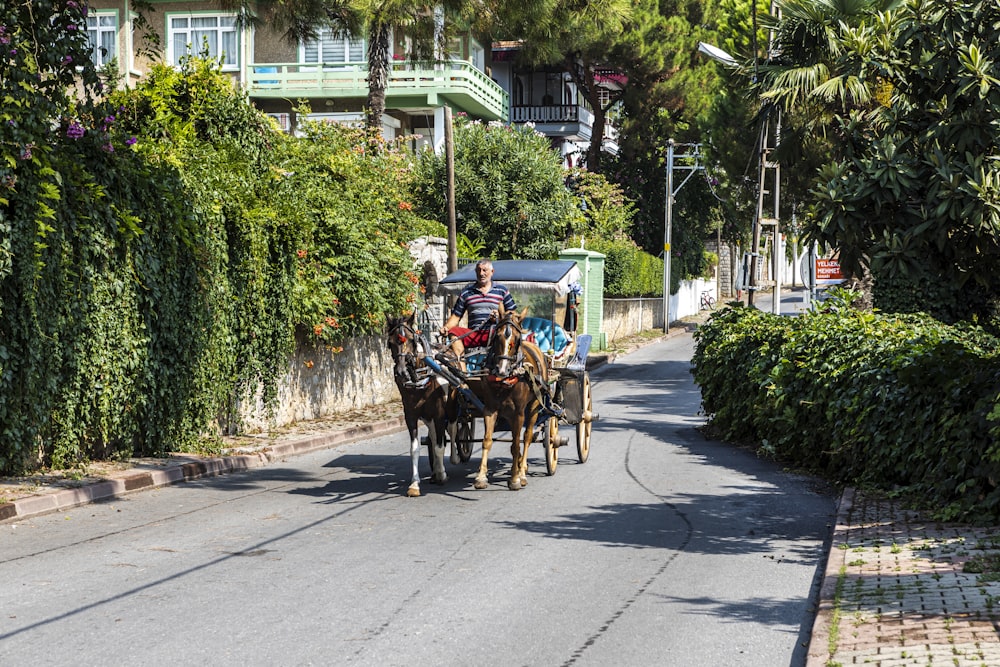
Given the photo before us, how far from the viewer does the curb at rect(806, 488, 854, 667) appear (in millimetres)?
6430

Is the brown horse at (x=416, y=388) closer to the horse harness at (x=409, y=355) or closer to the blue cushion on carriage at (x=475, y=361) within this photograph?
the horse harness at (x=409, y=355)

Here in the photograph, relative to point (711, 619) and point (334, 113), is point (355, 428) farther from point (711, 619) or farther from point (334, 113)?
point (334, 113)

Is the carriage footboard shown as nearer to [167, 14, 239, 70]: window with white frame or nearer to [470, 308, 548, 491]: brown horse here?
[470, 308, 548, 491]: brown horse

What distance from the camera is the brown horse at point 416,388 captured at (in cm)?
1193

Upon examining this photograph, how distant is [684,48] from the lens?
53781 mm

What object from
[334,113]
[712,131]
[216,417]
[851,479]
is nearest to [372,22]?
[216,417]

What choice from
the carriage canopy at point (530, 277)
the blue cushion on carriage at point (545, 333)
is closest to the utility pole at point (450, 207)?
the carriage canopy at point (530, 277)

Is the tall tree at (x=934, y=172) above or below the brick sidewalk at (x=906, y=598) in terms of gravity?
above

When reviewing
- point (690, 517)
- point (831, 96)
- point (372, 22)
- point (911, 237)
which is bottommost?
point (690, 517)

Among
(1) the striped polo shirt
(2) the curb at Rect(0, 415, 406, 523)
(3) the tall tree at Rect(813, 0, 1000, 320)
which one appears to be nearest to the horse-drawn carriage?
(1) the striped polo shirt

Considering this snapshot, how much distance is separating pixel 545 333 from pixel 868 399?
4886 mm

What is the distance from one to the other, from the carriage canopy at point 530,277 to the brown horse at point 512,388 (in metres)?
3.71

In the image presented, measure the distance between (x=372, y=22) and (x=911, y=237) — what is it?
16854 mm

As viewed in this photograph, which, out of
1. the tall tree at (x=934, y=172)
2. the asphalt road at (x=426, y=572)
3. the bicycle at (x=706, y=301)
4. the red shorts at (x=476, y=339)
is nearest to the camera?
the asphalt road at (x=426, y=572)
